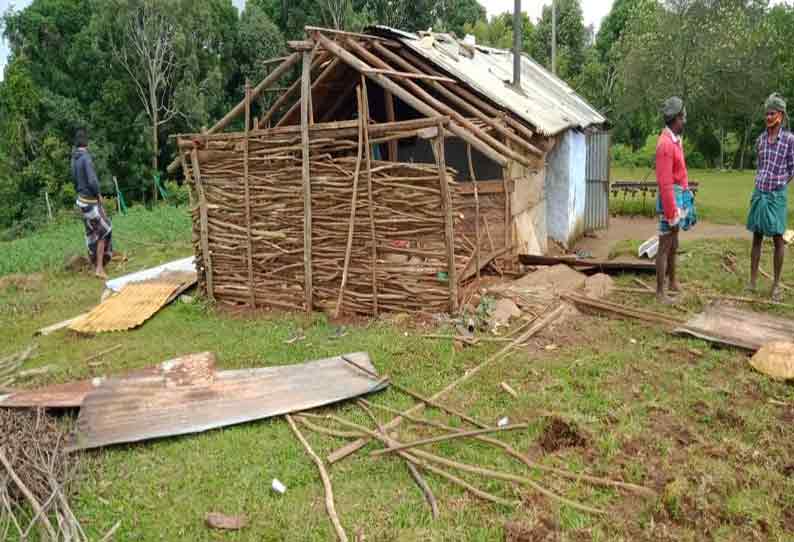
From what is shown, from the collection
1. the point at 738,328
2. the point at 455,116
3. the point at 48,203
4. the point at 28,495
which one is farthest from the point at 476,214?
the point at 48,203

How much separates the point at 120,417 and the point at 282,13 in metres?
29.5

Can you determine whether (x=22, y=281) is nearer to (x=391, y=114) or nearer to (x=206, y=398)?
(x=391, y=114)

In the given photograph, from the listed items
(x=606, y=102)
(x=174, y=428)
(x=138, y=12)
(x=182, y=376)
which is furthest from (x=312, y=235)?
(x=606, y=102)

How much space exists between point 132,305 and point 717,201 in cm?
1616

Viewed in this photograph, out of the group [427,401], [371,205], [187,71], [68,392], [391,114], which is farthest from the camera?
[187,71]

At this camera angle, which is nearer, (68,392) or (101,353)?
(68,392)

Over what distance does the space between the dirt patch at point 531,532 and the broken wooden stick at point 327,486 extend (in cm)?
94

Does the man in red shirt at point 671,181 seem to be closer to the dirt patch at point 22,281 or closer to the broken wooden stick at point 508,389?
the broken wooden stick at point 508,389

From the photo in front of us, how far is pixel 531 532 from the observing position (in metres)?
3.40

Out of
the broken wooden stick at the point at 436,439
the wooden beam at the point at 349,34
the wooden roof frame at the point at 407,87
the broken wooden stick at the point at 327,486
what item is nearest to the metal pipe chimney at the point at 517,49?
the wooden roof frame at the point at 407,87

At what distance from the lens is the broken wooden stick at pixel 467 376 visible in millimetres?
4395

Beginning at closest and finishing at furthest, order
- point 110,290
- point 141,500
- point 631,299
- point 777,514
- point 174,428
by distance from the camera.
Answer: point 777,514, point 141,500, point 174,428, point 631,299, point 110,290

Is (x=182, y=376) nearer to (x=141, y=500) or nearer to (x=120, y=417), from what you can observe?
(x=120, y=417)

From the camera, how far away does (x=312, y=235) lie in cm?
747
